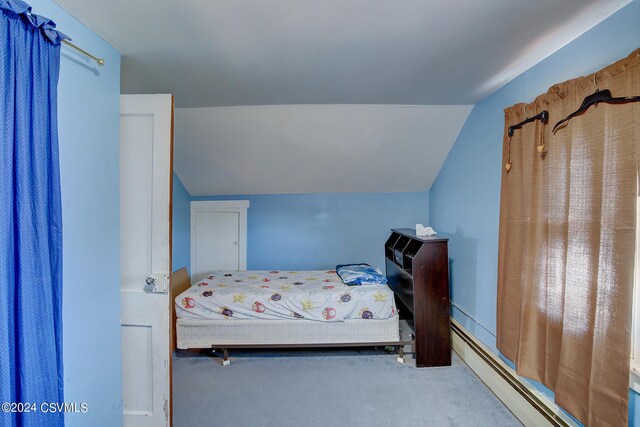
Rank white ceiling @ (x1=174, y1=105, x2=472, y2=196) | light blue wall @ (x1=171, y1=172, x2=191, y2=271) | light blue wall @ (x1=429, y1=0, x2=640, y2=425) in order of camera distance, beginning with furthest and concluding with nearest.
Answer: light blue wall @ (x1=171, y1=172, x2=191, y2=271), white ceiling @ (x1=174, y1=105, x2=472, y2=196), light blue wall @ (x1=429, y1=0, x2=640, y2=425)

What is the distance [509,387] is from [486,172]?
62.3 inches

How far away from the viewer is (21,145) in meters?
1.03

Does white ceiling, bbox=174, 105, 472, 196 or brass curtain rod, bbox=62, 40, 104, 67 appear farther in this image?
white ceiling, bbox=174, 105, 472, 196

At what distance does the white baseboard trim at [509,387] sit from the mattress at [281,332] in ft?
2.00

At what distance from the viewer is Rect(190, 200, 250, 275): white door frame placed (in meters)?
3.98

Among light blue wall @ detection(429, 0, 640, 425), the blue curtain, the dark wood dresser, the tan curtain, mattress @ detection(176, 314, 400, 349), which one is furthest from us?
mattress @ detection(176, 314, 400, 349)

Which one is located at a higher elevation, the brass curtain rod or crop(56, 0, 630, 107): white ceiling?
crop(56, 0, 630, 107): white ceiling

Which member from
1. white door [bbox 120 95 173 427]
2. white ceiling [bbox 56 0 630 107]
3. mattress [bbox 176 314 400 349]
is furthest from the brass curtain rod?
mattress [bbox 176 314 400 349]

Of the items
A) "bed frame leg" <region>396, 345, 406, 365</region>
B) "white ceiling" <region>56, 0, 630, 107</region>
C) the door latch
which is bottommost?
"bed frame leg" <region>396, 345, 406, 365</region>

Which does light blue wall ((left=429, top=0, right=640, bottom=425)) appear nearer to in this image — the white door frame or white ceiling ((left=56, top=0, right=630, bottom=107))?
white ceiling ((left=56, top=0, right=630, bottom=107))

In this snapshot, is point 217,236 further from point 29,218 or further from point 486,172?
point 486,172

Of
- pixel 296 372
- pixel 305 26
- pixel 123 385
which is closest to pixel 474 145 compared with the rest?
pixel 305 26

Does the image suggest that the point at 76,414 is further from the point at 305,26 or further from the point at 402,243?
the point at 402,243

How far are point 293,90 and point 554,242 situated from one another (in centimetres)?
200
